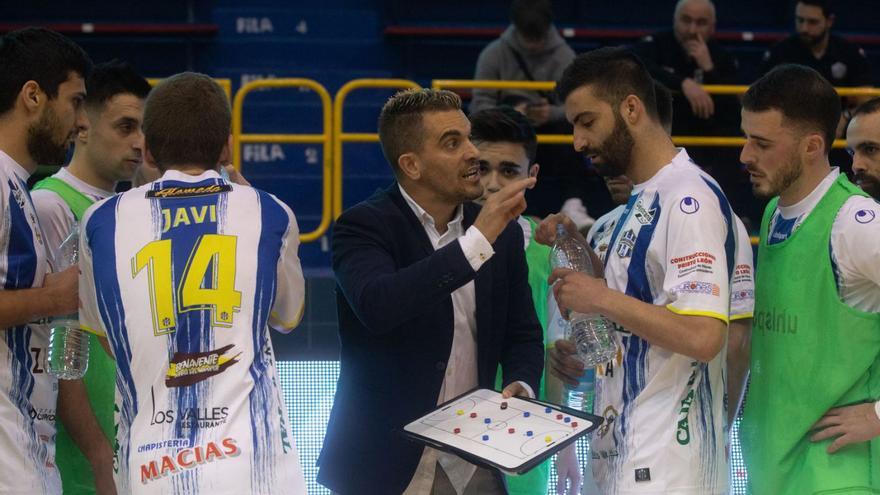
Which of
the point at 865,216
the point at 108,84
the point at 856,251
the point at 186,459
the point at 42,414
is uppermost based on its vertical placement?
the point at 108,84

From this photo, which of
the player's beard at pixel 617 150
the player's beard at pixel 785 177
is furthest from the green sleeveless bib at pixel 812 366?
the player's beard at pixel 617 150

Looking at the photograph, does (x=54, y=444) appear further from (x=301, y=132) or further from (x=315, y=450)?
(x=301, y=132)

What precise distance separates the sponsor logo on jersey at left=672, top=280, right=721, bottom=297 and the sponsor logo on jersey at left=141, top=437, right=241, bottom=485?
1.48 meters

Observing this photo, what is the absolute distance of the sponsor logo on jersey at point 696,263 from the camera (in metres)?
3.58

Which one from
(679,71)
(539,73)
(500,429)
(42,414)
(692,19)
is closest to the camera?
(500,429)

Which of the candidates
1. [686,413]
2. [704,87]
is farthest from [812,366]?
[704,87]

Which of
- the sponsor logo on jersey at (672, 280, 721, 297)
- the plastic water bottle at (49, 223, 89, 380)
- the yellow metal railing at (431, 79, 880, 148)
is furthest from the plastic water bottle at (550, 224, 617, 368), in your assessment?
the yellow metal railing at (431, 79, 880, 148)

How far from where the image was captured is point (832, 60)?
9.03 m

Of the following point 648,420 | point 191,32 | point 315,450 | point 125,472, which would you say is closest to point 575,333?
point 648,420

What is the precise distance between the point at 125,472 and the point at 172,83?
120 centimetres

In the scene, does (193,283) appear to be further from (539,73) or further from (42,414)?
(539,73)

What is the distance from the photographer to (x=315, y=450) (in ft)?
19.5

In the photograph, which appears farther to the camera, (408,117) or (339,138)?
(339,138)

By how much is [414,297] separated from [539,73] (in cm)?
557
